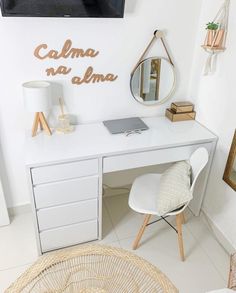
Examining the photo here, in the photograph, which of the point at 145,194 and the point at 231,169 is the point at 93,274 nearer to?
the point at 145,194

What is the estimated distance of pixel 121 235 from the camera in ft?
6.42

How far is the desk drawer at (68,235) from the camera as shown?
174cm

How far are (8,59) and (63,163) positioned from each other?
684 millimetres

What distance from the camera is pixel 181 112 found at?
1993 mm

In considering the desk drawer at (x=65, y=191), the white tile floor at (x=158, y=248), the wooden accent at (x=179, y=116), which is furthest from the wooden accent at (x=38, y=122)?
the wooden accent at (x=179, y=116)

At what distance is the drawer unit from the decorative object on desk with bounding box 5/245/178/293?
0.45 metres

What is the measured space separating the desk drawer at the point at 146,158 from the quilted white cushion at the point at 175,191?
0.10 m

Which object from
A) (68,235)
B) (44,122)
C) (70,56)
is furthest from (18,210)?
(70,56)

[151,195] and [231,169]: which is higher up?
[231,169]

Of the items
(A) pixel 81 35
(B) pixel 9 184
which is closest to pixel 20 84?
(A) pixel 81 35

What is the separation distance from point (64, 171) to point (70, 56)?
0.71 meters

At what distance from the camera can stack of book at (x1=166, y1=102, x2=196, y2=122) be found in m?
1.99

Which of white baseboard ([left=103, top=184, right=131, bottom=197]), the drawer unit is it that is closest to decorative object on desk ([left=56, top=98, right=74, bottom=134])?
the drawer unit

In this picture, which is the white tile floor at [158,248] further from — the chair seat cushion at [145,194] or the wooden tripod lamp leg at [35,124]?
the wooden tripod lamp leg at [35,124]
